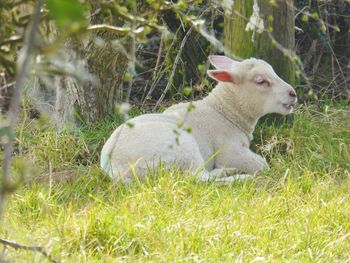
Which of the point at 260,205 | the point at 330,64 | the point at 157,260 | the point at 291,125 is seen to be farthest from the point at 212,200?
the point at 330,64

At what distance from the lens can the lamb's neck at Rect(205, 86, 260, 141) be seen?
7090 mm

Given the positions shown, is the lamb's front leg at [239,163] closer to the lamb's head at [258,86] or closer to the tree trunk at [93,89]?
the lamb's head at [258,86]

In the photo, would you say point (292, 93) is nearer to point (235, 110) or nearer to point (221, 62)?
point (235, 110)

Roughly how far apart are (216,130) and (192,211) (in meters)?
1.93

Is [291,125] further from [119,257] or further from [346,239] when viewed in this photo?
[119,257]

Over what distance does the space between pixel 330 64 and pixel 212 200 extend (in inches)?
202

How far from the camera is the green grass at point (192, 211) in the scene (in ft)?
14.3

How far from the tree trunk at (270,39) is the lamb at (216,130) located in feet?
0.90

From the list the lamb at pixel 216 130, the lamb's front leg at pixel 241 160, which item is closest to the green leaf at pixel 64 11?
the lamb at pixel 216 130

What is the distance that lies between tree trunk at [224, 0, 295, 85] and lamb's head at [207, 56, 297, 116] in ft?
1.22

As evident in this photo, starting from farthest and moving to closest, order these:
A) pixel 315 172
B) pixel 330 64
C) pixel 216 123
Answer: pixel 330 64, pixel 216 123, pixel 315 172

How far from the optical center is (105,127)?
759cm

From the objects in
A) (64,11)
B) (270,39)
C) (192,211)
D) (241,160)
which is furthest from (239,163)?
(64,11)

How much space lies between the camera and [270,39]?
7.42 metres
